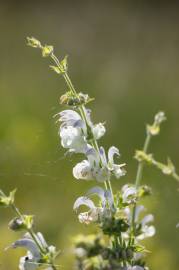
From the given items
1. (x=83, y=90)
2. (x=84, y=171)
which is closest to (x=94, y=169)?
(x=84, y=171)

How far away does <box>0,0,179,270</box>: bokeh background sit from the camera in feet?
6.54

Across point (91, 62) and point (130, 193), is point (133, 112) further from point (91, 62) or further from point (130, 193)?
point (130, 193)

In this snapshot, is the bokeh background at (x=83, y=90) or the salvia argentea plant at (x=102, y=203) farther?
the bokeh background at (x=83, y=90)

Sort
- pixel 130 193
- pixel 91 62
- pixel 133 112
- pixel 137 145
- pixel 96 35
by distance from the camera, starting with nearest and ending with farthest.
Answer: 1. pixel 130 193
2. pixel 137 145
3. pixel 133 112
4. pixel 91 62
5. pixel 96 35

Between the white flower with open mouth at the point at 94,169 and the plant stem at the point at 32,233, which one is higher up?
the white flower with open mouth at the point at 94,169

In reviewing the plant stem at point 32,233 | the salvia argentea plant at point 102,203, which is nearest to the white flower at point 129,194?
the salvia argentea plant at point 102,203

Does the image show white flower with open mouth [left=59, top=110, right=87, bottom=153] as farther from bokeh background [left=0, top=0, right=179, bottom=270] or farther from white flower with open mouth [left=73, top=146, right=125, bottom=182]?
bokeh background [left=0, top=0, right=179, bottom=270]

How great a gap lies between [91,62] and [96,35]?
520 mm

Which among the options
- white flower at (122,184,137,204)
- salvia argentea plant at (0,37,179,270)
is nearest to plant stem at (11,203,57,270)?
salvia argentea plant at (0,37,179,270)

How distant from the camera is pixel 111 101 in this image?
311cm

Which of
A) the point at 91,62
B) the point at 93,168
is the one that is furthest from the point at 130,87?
the point at 93,168

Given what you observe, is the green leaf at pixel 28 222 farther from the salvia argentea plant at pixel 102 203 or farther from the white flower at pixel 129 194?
the white flower at pixel 129 194

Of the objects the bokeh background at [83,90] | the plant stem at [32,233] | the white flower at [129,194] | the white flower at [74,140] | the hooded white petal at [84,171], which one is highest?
the bokeh background at [83,90]

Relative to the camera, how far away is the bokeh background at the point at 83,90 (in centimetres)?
199
